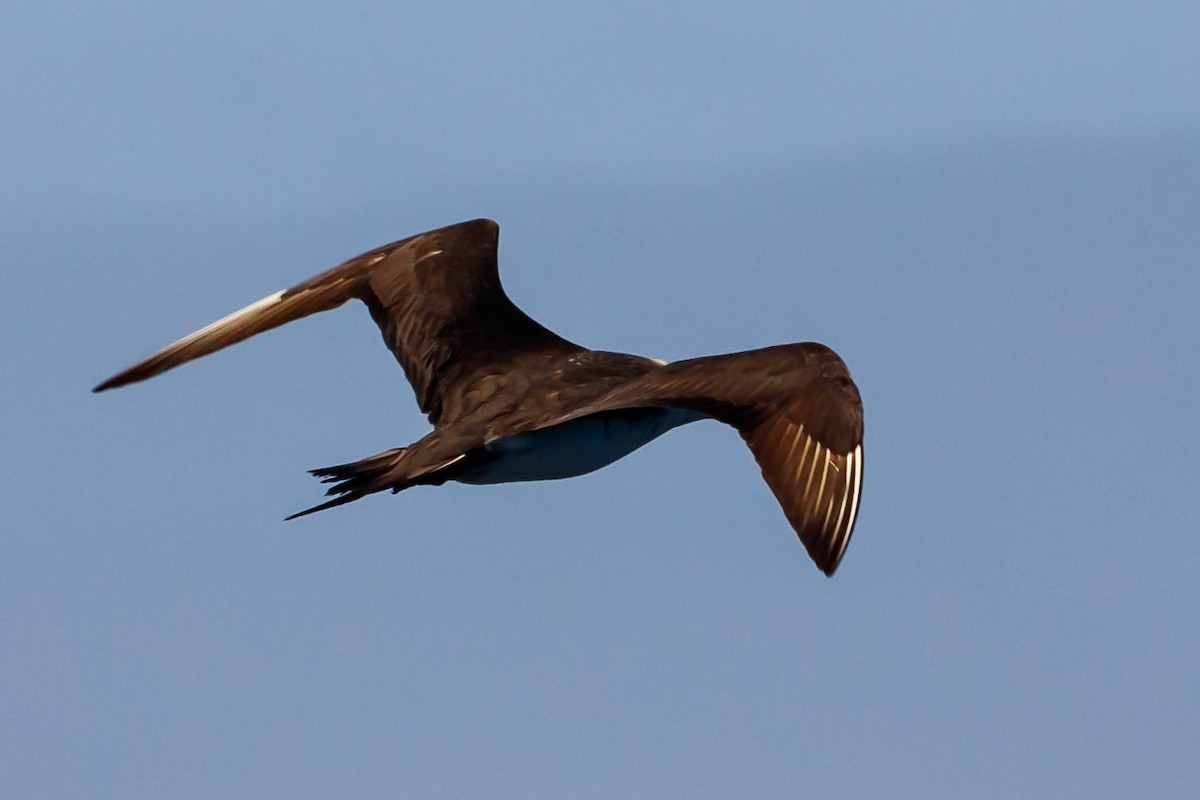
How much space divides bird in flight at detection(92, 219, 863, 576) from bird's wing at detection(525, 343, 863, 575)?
0.03 feet

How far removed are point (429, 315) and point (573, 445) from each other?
2.98 meters

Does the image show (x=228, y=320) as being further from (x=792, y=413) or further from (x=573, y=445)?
(x=792, y=413)

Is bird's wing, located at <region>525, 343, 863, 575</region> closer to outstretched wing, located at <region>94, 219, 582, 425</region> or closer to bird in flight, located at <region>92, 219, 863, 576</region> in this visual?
bird in flight, located at <region>92, 219, 863, 576</region>

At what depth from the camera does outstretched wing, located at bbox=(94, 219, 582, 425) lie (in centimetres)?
1764

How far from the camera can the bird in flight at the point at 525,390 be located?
1359 cm

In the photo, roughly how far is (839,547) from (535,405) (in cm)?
383

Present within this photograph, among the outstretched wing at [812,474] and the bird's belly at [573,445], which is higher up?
the bird's belly at [573,445]

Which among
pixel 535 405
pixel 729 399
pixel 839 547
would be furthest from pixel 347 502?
pixel 839 547

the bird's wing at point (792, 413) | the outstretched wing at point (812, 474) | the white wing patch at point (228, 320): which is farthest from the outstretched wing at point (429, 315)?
the outstretched wing at point (812, 474)

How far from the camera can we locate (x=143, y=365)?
1775 centimetres

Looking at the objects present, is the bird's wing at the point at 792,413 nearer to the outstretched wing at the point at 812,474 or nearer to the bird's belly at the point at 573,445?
the outstretched wing at the point at 812,474

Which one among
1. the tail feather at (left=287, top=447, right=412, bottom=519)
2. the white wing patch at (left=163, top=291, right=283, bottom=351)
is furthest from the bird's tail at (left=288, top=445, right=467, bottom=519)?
the white wing patch at (left=163, top=291, right=283, bottom=351)

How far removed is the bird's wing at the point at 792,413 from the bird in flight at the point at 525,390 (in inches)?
0.4

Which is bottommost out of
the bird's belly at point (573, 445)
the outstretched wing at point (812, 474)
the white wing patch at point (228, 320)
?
the outstretched wing at point (812, 474)
